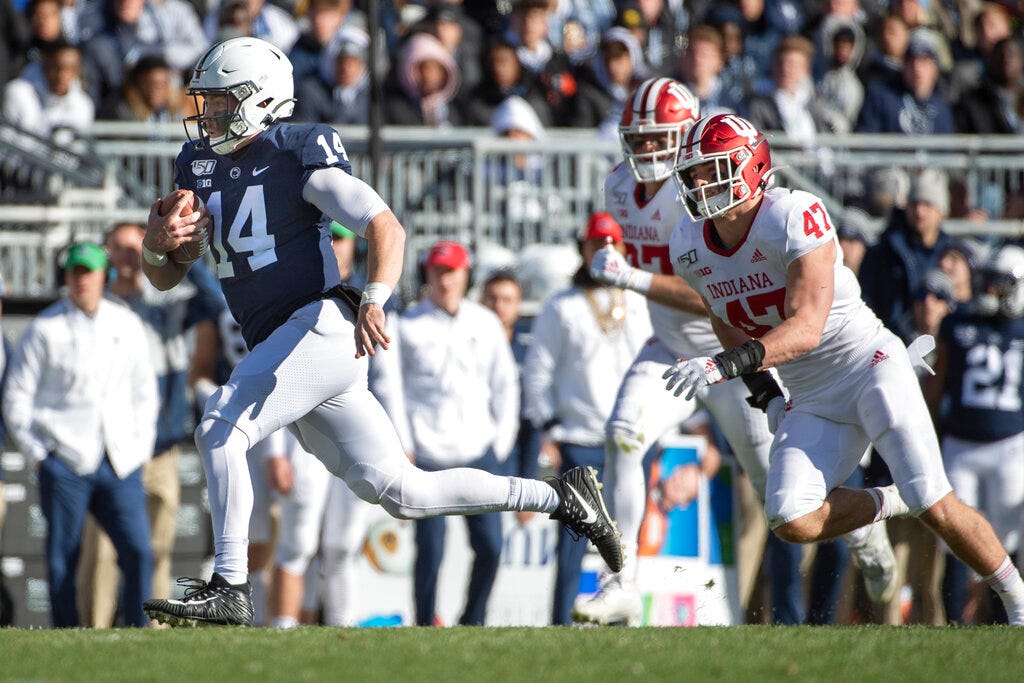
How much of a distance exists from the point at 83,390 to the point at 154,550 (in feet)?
3.65

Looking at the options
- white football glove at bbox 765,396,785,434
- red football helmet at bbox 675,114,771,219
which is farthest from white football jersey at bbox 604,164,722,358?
red football helmet at bbox 675,114,771,219

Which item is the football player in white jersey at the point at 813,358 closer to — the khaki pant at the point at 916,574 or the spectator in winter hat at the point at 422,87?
the khaki pant at the point at 916,574

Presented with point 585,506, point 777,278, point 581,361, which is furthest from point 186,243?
point 581,361

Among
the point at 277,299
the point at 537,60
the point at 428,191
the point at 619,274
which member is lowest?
the point at 277,299

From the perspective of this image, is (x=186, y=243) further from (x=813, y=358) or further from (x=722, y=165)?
(x=813, y=358)

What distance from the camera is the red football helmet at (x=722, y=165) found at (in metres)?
6.35

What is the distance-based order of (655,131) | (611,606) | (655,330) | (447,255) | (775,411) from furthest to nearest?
(447,255), (655,330), (655,131), (611,606), (775,411)

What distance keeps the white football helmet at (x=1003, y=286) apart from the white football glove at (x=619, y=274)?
3275 millimetres

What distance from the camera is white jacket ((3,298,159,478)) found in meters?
8.66

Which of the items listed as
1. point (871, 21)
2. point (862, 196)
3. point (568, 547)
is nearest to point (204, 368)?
point (568, 547)

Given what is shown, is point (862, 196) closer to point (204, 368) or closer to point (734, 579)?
point (734, 579)

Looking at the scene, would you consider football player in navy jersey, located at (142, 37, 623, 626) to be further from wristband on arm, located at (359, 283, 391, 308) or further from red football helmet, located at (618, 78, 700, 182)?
red football helmet, located at (618, 78, 700, 182)

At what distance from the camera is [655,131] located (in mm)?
7426

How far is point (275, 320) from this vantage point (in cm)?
610
